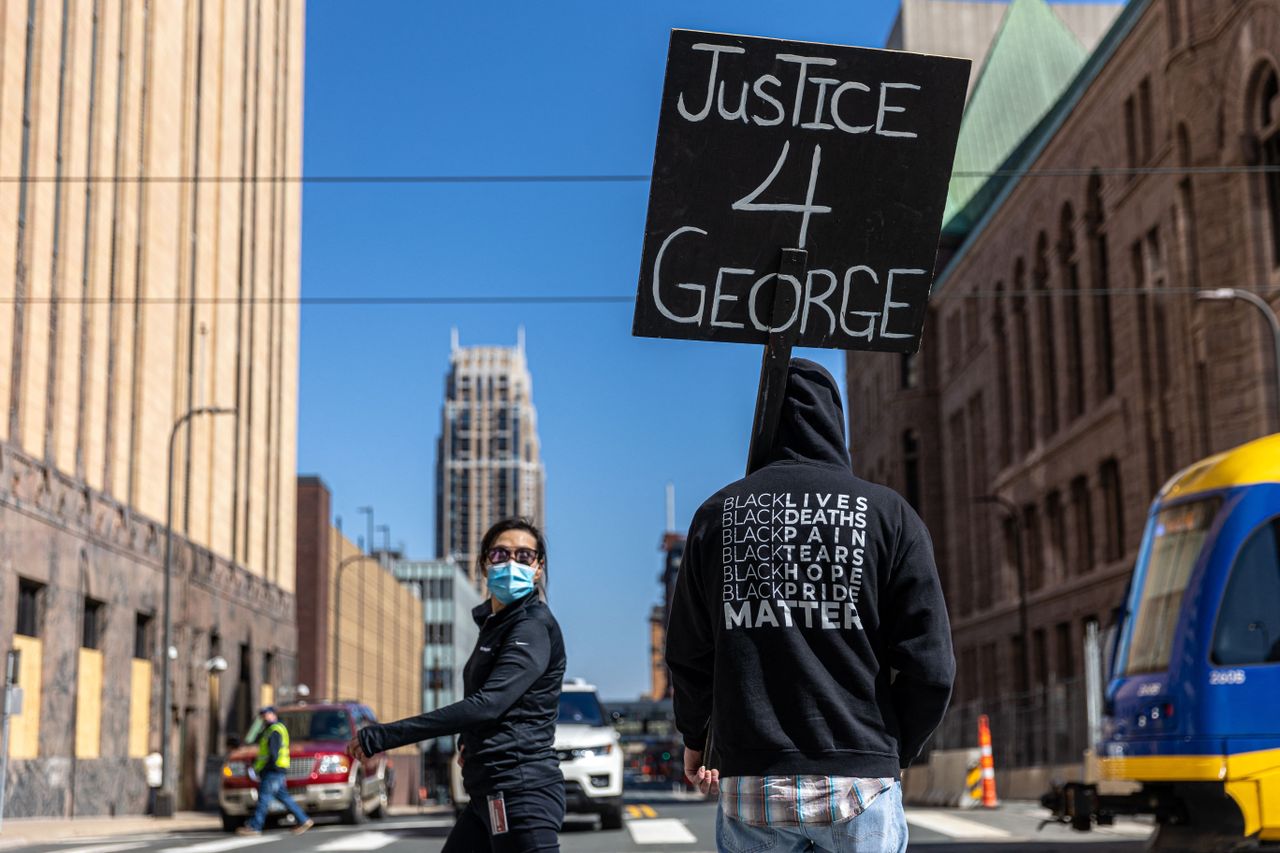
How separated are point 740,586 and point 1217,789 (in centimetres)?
918

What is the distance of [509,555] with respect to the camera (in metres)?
6.03

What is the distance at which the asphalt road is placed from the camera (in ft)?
52.7

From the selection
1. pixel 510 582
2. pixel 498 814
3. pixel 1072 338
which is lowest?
pixel 498 814

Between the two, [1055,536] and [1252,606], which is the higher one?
[1055,536]

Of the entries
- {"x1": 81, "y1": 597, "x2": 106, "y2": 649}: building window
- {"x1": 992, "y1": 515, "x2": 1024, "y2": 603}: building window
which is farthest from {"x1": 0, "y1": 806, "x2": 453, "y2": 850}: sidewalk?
{"x1": 992, "y1": 515, "x2": 1024, "y2": 603}: building window

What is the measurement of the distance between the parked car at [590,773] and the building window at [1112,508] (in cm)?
2929

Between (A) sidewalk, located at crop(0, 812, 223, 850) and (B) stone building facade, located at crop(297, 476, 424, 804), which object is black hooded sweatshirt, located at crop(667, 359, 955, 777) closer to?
(A) sidewalk, located at crop(0, 812, 223, 850)

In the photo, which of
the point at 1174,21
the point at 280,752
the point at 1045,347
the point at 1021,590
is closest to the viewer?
the point at 280,752

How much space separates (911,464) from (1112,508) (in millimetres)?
30044

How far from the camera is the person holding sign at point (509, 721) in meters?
5.66

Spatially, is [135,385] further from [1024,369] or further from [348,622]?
[348,622]

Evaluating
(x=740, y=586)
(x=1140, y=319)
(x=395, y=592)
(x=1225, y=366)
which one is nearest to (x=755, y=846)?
(x=740, y=586)

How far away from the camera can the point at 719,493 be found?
435 centimetres

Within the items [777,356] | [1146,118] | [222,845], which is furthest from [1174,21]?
[777,356]
